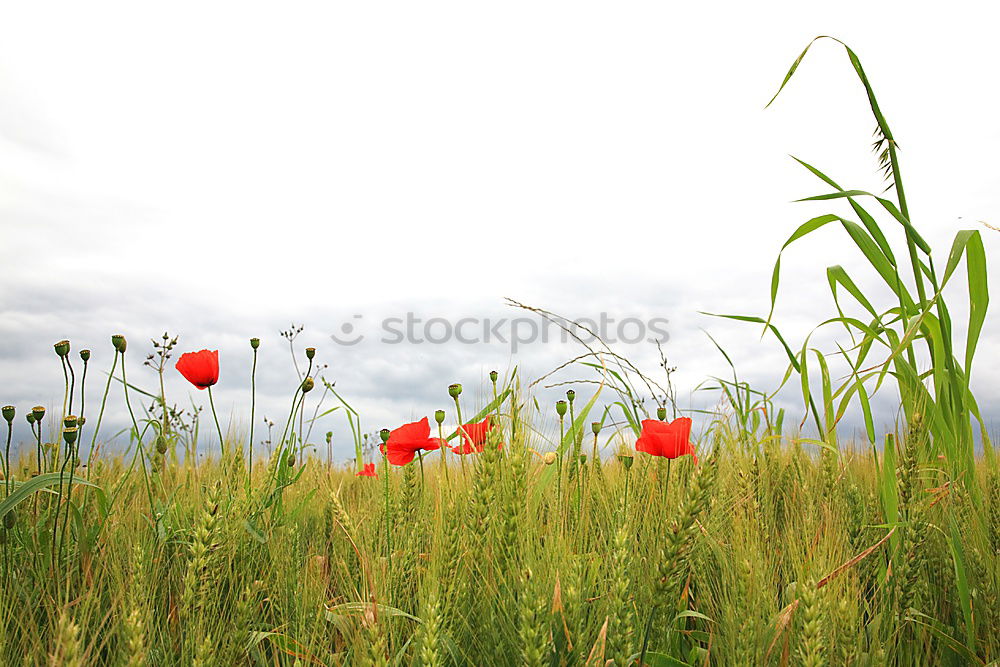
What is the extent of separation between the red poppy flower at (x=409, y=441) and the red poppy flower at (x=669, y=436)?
537 mm

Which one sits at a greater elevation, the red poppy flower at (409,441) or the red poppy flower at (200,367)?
the red poppy flower at (200,367)

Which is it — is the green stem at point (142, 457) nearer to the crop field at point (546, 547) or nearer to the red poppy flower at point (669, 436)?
the crop field at point (546, 547)

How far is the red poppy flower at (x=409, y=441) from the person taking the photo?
1711mm

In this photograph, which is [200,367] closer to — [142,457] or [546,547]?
[142,457]

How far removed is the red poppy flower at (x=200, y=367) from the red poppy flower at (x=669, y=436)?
1.21 m

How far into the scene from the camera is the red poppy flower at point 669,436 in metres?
1.44

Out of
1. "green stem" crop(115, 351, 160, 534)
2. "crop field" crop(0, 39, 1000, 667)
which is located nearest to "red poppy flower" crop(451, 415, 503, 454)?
"crop field" crop(0, 39, 1000, 667)

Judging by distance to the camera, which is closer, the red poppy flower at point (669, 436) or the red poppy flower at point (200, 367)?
the red poppy flower at point (669, 436)

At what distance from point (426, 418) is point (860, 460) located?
1589mm

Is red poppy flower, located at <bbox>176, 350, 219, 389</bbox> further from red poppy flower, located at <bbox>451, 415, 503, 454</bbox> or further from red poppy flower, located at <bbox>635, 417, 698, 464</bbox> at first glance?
red poppy flower, located at <bbox>635, 417, 698, 464</bbox>

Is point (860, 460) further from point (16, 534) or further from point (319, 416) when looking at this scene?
point (16, 534)

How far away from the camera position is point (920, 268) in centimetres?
187

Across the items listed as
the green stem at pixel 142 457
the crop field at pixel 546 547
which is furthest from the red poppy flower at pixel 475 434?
the green stem at pixel 142 457

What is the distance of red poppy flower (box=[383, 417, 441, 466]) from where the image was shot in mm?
1711
